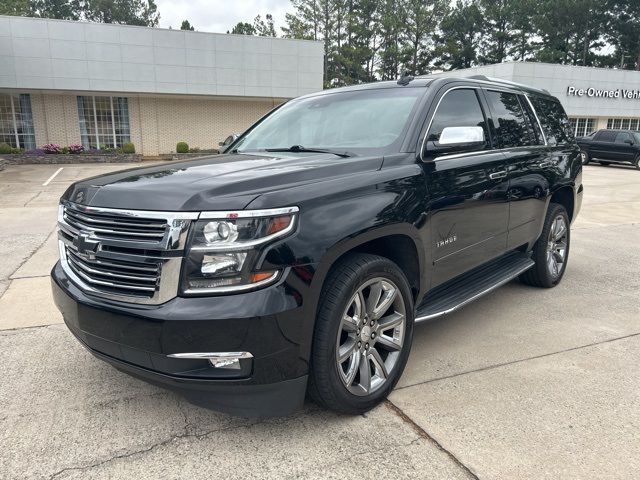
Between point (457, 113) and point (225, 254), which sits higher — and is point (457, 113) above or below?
above

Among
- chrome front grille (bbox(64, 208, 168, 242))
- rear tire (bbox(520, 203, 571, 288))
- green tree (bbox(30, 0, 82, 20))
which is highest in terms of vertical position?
green tree (bbox(30, 0, 82, 20))

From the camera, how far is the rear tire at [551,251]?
5039mm


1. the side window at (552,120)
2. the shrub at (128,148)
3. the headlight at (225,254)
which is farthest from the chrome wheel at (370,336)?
the shrub at (128,148)

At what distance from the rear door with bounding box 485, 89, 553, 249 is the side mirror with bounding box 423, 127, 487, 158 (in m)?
0.87

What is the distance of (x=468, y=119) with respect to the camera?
392cm

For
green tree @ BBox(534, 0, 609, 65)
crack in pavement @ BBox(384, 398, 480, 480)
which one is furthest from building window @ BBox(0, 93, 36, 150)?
green tree @ BBox(534, 0, 609, 65)

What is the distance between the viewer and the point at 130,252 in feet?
7.99

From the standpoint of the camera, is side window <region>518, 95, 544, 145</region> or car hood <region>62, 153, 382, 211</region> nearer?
car hood <region>62, 153, 382, 211</region>

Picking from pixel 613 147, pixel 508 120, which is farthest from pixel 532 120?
pixel 613 147

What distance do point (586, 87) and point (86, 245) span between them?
37.6 meters

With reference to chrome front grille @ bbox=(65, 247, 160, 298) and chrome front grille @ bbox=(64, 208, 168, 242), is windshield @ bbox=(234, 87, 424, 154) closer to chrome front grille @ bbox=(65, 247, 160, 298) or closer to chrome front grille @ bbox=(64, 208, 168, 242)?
chrome front grille @ bbox=(64, 208, 168, 242)

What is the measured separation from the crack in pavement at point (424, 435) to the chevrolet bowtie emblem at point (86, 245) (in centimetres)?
188

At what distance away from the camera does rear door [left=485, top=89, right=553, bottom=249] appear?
4262 mm

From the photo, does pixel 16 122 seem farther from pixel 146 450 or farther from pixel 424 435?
pixel 424 435
